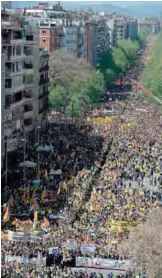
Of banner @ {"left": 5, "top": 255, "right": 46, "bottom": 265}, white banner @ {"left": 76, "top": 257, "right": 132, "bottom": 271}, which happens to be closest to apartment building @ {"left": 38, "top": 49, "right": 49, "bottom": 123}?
banner @ {"left": 5, "top": 255, "right": 46, "bottom": 265}

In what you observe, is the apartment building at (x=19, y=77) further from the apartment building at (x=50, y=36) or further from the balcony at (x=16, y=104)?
the apartment building at (x=50, y=36)

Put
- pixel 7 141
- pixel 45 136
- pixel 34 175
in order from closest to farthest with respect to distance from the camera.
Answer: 1. pixel 34 175
2. pixel 7 141
3. pixel 45 136

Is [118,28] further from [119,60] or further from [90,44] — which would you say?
[90,44]

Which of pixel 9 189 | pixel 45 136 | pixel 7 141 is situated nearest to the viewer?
pixel 9 189

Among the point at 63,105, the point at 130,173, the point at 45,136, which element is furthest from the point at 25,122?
the point at 63,105

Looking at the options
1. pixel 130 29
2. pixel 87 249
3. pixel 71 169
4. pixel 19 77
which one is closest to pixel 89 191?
pixel 71 169

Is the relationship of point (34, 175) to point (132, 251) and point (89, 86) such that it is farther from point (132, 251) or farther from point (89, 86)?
point (89, 86)

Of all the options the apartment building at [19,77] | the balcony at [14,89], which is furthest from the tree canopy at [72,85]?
the balcony at [14,89]
